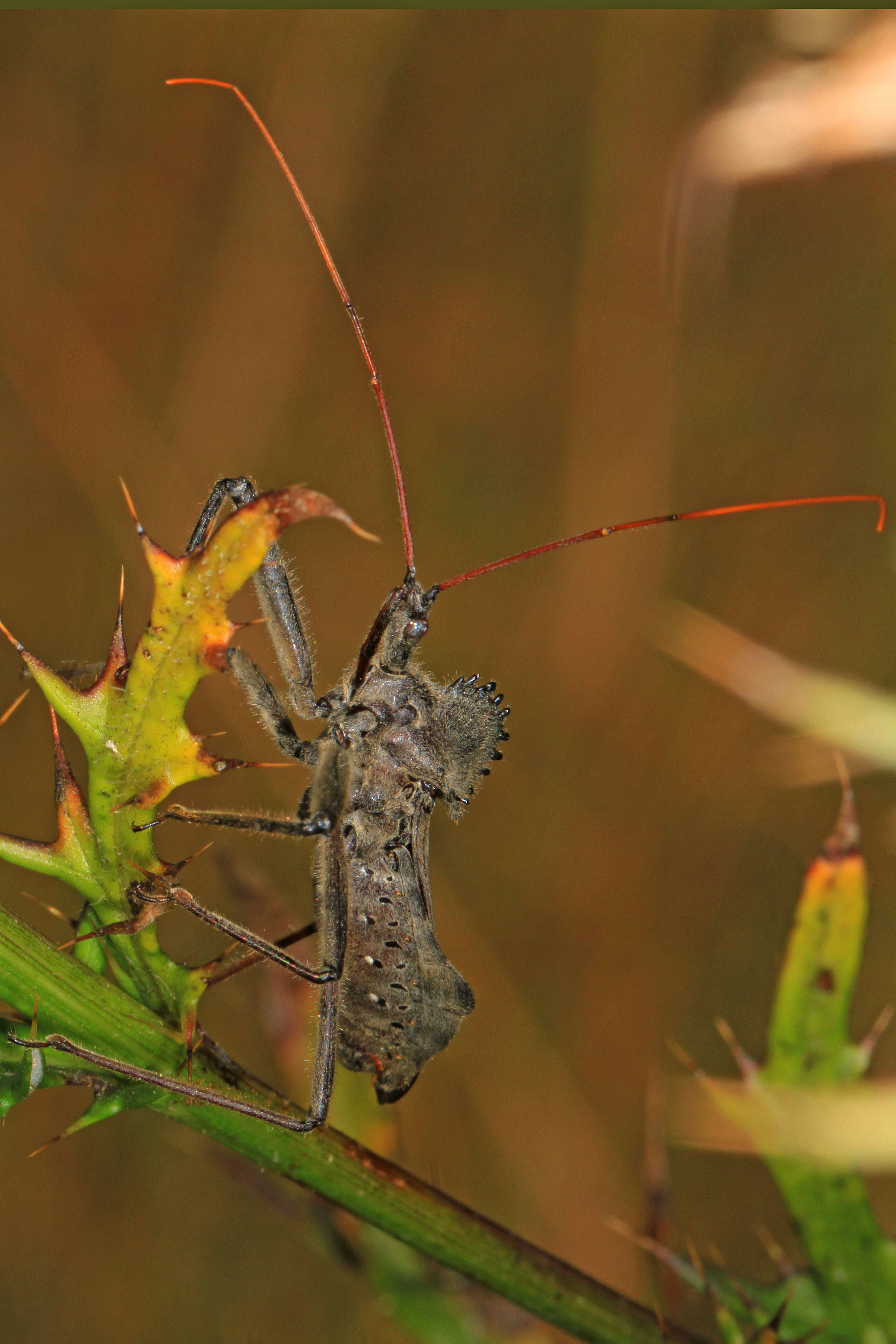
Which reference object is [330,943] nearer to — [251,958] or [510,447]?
[251,958]

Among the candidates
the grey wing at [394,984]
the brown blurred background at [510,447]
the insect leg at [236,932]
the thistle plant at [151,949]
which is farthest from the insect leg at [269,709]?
the brown blurred background at [510,447]

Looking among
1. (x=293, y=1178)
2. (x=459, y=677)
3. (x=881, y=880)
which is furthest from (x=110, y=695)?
(x=881, y=880)

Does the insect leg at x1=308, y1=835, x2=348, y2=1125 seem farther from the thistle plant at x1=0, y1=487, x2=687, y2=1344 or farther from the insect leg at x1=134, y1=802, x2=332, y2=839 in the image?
the thistle plant at x1=0, y1=487, x2=687, y2=1344

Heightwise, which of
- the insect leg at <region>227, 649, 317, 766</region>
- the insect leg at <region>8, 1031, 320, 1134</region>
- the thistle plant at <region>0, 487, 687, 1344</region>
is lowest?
the insect leg at <region>8, 1031, 320, 1134</region>

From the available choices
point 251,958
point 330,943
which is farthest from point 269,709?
point 251,958

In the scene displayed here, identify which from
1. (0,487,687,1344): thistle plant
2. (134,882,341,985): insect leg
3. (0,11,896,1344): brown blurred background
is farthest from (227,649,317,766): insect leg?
(0,11,896,1344): brown blurred background
